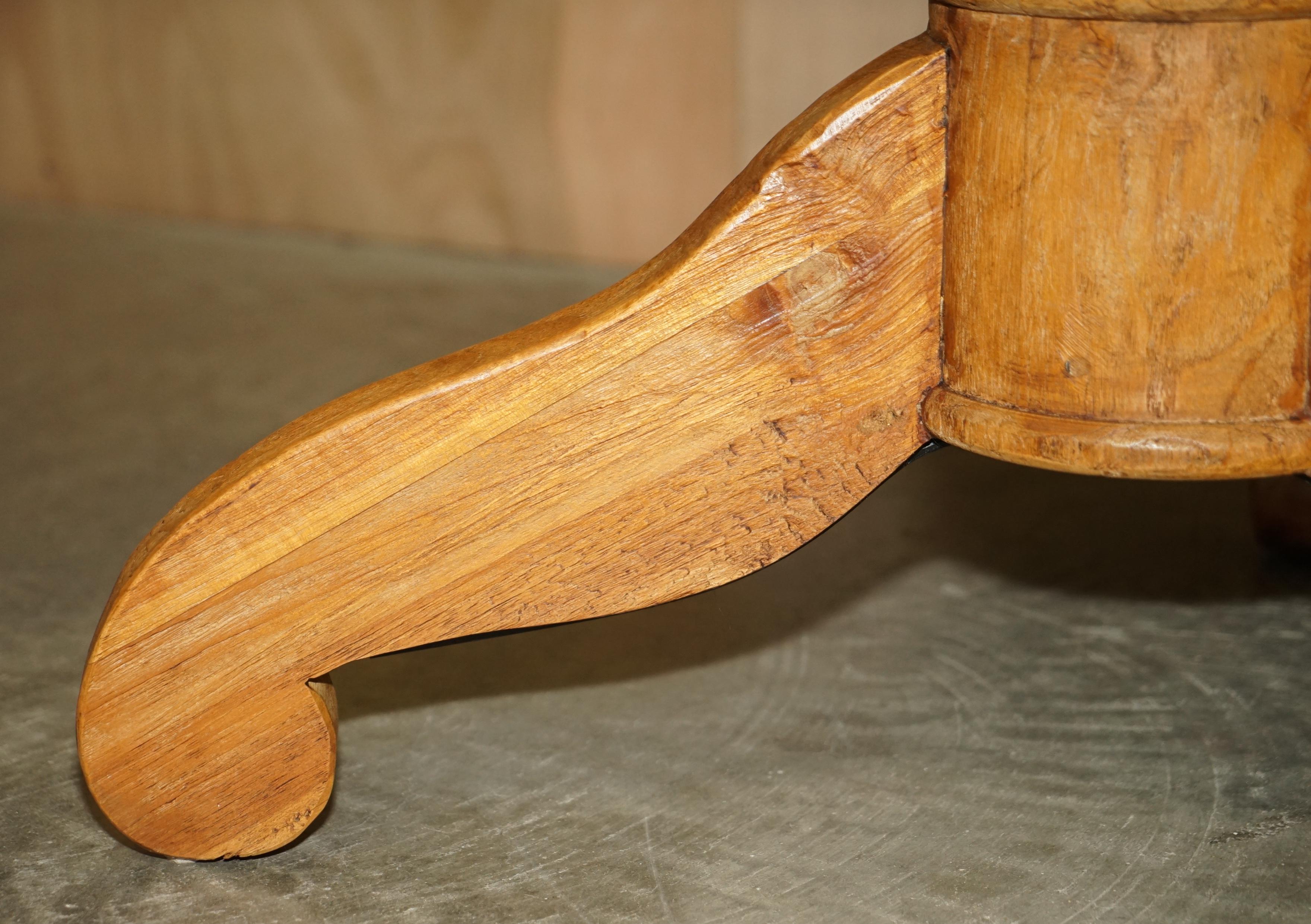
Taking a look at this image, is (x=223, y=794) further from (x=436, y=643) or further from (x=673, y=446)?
(x=673, y=446)

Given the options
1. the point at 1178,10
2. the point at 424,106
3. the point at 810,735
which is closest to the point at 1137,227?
the point at 1178,10

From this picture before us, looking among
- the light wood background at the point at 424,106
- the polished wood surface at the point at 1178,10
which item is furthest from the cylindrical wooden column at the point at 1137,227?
the light wood background at the point at 424,106

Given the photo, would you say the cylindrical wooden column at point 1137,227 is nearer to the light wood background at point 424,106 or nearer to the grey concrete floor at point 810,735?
the grey concrete floor at point 810,735

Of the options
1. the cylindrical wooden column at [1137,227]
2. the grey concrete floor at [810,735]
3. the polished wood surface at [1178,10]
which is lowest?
the grey concrete floor at [810,735]

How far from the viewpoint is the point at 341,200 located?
240 cm

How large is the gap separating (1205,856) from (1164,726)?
15cm

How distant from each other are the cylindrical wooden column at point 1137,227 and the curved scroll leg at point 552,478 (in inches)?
1.7

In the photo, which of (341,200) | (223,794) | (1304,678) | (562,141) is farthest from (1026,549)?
(341,200)

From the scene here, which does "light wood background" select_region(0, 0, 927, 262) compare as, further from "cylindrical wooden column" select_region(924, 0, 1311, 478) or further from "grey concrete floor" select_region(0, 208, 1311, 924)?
"cylindrical wooden column" select_region(924, 0, 1311, 478)

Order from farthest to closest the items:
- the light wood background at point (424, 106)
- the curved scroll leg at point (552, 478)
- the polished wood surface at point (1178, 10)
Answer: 1. the light wood background at point (424, 106)
2. the curved scroll leg at point (552, 478)
3. the polished wood surface at point (1178, 10)

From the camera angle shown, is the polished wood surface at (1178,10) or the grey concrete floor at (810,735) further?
the grey concrete floor at (810,735)

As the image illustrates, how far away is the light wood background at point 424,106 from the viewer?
79.5 inches

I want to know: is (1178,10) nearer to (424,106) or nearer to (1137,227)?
(1137,227)

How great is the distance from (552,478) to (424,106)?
1660 millimetres
